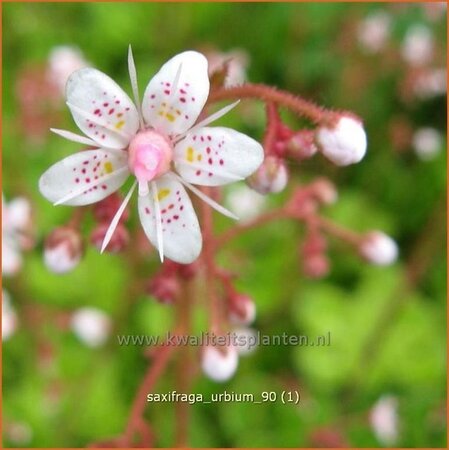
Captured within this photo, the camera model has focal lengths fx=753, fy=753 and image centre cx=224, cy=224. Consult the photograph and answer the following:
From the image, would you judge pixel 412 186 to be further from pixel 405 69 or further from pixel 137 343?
pixel 137 343

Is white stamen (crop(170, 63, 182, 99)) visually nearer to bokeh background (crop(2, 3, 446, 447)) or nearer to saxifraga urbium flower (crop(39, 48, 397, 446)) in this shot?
saxifraga urbium flower (crop(39, 48, 397, 446))

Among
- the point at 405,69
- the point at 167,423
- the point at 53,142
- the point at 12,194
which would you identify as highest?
the point at 405,69

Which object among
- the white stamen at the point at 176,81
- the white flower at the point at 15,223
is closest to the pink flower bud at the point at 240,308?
the white stamen at the point at 176,81

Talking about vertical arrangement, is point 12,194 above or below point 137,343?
above

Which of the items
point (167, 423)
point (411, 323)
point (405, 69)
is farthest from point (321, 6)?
point (167, 423)

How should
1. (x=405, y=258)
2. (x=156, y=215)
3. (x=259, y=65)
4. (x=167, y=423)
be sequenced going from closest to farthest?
(x=156, y=215) → (x=167, y=423) → (x=405, y=258) → (x=259, y=65)

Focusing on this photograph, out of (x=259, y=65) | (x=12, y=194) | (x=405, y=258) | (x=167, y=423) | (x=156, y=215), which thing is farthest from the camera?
(x=259, y=65)
